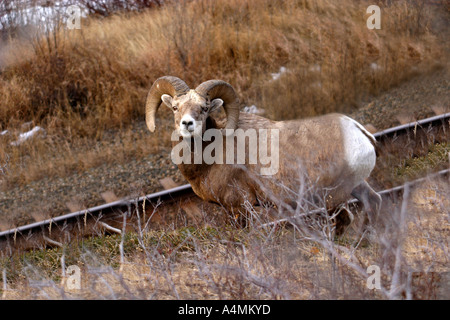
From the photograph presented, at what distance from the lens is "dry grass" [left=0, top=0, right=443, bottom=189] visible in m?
11.5

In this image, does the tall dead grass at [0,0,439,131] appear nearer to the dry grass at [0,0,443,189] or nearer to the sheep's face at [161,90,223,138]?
the dry grass at [0,0,443,189]

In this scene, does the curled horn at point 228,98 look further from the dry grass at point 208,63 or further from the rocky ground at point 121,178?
the dry grass at point 208,63

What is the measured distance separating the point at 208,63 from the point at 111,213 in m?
5.00

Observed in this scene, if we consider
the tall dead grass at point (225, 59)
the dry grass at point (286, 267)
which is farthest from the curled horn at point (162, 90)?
the tall dead grass at point (225, 59)

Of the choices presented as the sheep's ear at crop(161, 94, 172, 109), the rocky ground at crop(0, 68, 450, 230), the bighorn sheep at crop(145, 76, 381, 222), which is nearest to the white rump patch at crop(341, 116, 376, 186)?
the bighorn sheep at crop(145, 76, 381, 222)

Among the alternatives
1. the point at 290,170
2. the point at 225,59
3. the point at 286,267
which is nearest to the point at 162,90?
the point at 290,170

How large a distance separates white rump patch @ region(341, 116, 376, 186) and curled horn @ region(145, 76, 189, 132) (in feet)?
5.83

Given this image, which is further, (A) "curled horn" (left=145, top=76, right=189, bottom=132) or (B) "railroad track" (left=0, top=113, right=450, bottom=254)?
(B) "railroad track" (left=0, top=113, right=450, bottom=254)

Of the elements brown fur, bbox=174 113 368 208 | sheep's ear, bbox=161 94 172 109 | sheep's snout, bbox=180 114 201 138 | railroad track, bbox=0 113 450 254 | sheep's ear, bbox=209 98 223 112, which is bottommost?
railroad track, bbox=0 113 450 254

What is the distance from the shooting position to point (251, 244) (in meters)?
5.52

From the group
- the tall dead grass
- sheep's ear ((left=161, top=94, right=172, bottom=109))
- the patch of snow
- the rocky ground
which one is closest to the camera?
sheep's ear ((left=161, top=94, right=172, bottom=109))

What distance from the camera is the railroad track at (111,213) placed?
8172 millimetres

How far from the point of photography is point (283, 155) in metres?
6.75

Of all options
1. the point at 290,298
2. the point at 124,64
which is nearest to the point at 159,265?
the point at 290,298
